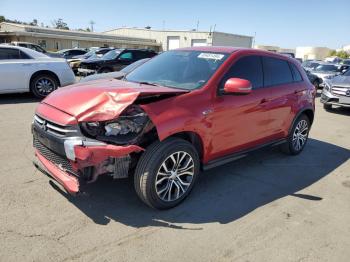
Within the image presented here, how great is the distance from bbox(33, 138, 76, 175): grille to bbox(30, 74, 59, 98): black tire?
6797mm

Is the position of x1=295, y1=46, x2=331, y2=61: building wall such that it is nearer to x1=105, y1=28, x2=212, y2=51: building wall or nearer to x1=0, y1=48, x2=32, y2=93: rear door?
x1=105, y1=28, x2=212, y2=51: building wall

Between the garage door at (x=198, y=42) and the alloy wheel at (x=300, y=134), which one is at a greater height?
the garage door at (x=198, y=42)

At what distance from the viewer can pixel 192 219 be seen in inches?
143

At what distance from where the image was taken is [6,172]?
4574 millimetres

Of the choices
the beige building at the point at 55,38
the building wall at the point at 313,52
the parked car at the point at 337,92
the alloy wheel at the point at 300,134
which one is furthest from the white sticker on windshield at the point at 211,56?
the building wall at the point at 313,52

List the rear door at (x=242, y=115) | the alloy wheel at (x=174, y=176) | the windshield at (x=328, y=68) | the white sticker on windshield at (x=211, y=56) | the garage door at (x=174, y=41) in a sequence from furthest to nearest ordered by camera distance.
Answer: the garage door at (x=174, y=41)
the windshield at (x=328, y=68)
the white sticker on windshield at (x=211, y=56)
the rear door at (x=242, y=115)
the alloy wheel at (x=174, y=176)

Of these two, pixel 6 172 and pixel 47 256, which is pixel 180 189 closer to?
pixel 47 256

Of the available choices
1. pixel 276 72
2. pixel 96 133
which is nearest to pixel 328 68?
pixel 276 72

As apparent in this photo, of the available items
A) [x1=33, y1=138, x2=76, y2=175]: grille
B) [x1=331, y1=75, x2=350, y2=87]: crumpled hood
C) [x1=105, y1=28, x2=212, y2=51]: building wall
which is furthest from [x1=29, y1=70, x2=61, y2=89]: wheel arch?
[x1=105, y1=28, x2=212, y2=51]: building wall

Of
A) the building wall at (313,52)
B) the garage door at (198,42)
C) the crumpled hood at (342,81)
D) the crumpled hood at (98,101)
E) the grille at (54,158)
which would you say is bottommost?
the building wall at (313,52)

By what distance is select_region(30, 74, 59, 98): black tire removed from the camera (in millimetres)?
10117

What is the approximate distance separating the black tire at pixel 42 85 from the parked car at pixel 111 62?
4.87 m

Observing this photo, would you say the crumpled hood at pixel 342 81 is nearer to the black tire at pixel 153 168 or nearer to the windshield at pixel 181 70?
the windshield at pixel 181 70

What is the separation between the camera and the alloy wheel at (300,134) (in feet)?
19.4
